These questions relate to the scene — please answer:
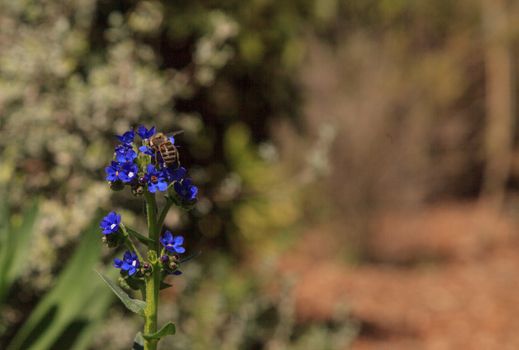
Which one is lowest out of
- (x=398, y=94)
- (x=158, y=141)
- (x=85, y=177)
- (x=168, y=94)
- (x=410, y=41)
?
(x=158, y=141)

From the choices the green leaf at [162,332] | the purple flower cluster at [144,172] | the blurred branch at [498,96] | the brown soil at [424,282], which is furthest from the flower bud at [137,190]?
the blurred branch at [498,96]

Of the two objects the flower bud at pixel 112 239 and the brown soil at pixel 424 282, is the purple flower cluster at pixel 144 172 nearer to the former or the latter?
the flower bud at pixel 112 239

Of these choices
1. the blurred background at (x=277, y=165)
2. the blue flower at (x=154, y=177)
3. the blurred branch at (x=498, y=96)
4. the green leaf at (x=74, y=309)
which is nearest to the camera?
the blue flower at (x=154, y=177)

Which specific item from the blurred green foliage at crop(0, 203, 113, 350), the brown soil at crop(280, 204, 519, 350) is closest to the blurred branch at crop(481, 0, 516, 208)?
the brown soil at crop(280, 204, 519, 350)

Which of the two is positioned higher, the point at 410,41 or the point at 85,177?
the point at 410,41

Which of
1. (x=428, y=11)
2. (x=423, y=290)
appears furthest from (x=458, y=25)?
(x=423, y=290)

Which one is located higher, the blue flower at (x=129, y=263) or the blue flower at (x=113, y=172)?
the blue flower at (x=113, y=172)

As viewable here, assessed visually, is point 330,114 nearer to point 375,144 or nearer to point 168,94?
point 375,144
